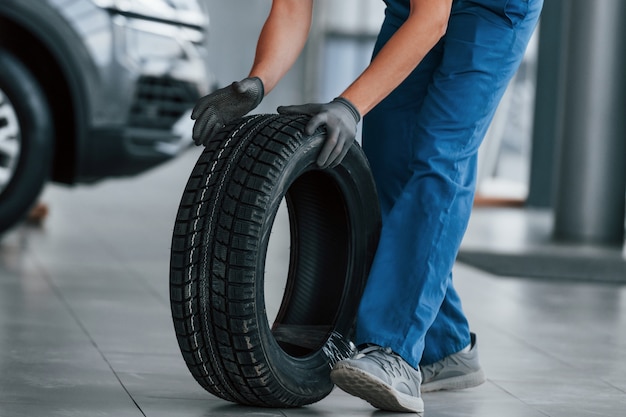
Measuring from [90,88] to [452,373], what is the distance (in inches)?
84.1

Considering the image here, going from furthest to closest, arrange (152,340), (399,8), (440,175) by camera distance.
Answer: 1. (152,340)
2. (399,8)
3. (440,175)

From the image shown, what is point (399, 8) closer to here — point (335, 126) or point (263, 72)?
point (263, 72)

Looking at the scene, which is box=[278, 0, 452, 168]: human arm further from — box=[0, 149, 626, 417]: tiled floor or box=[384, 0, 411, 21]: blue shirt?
box=[0, 149, 626, 417]: tiled floor

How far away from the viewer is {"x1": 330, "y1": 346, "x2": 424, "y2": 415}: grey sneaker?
2189 millimetres

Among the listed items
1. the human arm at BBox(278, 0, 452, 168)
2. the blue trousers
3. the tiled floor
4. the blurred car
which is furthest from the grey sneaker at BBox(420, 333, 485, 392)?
the blurred car

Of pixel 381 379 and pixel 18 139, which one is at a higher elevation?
pixel 18 139

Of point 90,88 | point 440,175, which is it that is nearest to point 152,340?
point 440,175

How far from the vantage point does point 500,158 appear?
1002 cm

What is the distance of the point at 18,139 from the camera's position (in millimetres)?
4262

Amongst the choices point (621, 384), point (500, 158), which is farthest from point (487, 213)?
point (621, 384)

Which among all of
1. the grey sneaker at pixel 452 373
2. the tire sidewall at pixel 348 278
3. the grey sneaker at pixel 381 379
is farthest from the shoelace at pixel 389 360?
the grey sneaker at pixel 452 373

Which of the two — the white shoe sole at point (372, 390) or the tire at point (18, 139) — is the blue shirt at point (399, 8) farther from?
the tire at point (18, 139)

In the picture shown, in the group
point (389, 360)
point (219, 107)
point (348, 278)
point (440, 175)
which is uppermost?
point (219, 107)

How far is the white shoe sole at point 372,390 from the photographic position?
219 cm
